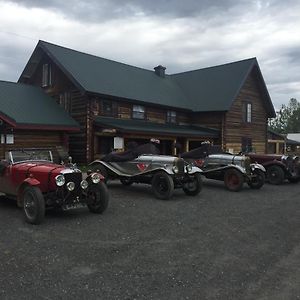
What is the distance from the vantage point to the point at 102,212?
27.9 ft

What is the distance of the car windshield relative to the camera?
9.12 m

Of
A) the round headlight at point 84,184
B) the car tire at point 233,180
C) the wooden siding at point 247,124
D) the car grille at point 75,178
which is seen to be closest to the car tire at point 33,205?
the car grille at point 75,178

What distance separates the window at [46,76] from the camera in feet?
79.5

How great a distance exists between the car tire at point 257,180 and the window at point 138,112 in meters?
11.8

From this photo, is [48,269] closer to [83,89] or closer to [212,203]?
[212,203]

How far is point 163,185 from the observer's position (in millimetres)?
10922

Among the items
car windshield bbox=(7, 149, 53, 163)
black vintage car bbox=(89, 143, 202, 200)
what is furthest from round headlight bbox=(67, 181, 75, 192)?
black vintage car bbox=(89, 143, 202, 200)

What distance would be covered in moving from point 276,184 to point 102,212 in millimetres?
9486

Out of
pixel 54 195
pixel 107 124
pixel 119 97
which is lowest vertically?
pixel 54 195

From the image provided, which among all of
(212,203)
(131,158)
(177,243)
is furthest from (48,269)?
(131,158)

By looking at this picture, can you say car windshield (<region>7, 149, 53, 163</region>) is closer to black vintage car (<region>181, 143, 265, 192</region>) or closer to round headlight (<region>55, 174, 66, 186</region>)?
round headlight (<region>55, 174, 66, 186</region>)

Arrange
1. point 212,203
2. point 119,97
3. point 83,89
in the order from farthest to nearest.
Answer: point 119,97 < point 83,89 < point 212,203

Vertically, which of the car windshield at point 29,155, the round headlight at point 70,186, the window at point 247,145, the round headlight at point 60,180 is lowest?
the round headlight at point 70,186

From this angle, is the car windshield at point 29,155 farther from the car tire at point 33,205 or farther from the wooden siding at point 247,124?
the wooden siding at point 247,124
